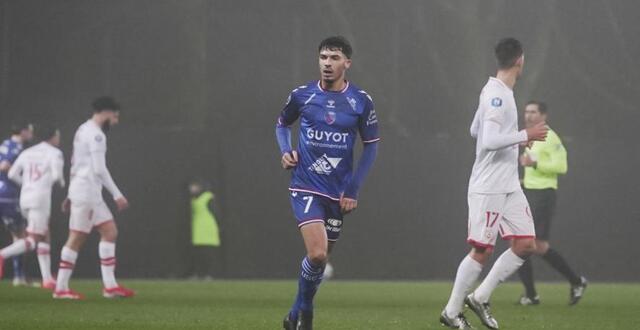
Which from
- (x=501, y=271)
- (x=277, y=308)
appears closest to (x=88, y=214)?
(x=277, y=308)

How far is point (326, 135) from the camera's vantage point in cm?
1029

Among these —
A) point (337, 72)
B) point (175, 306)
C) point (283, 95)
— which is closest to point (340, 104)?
point (337, 72)

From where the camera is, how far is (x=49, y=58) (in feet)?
77.3

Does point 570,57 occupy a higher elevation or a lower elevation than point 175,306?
higher

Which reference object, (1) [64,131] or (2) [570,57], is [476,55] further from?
(1) [64,131]

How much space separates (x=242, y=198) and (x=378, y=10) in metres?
3.82

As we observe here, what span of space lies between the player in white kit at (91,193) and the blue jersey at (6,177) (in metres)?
3.78

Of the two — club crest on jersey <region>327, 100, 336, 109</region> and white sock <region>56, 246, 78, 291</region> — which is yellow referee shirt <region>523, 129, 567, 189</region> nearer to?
white sock <region>56, 246, 78, 291</region>

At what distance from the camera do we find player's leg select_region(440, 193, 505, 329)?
36.7 ft

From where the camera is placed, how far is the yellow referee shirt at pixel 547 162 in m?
15.9

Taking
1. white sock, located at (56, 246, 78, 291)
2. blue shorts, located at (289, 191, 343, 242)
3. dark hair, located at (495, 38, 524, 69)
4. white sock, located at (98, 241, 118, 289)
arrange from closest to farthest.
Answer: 1. blue shorts, located at (289, 191, 343, 242)
2. dark hair, located at (495, 38, 524, 69)
3. white sock, located at (56, 246, 78, 291)
4. white sock, located at (98, 241, 118, 289)

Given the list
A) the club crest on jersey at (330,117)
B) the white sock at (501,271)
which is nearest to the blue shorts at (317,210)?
the club crest on jersey at (330,117)

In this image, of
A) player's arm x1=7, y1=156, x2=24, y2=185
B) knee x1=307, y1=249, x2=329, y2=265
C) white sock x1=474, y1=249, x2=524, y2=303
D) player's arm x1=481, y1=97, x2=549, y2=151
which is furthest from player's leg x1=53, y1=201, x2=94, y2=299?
knee x1=307, y1=249, x2=329, y2=265

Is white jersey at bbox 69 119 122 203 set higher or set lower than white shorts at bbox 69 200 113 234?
higher
